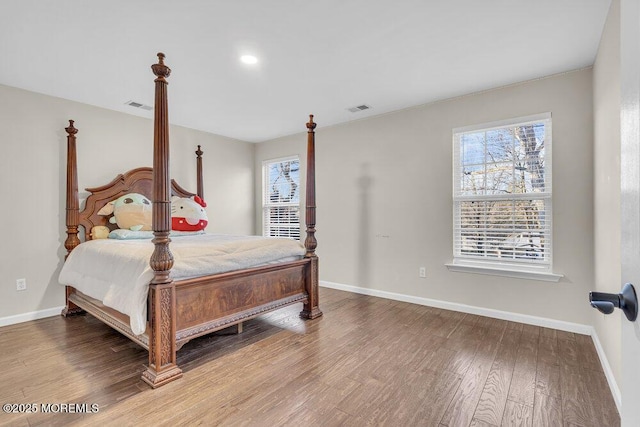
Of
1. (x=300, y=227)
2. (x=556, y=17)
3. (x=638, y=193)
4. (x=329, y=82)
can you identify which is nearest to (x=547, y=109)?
(x=556, y=17)

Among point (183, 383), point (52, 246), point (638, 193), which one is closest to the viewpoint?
point (638, 193)

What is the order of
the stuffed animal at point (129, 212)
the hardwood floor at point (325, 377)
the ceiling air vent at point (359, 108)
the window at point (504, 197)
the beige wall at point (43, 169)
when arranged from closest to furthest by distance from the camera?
the hardwood floor at point (325, 377) < the window at point (504, 197) < the beige wall at point (43, 169) < the stuffed animal at point (129, 212) < the ceiling air vent at point (359, 108)

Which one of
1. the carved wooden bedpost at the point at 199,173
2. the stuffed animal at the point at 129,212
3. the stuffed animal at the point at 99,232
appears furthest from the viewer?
the carved wooden bedpost at the point at 199,173

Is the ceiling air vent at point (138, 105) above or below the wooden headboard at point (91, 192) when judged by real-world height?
above

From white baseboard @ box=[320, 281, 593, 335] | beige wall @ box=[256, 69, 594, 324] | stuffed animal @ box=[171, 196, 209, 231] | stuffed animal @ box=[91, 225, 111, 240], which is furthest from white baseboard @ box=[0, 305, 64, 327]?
white baseboard @ box=[320, 281, 593, 335]

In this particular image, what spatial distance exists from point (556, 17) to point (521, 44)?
12.9 inches

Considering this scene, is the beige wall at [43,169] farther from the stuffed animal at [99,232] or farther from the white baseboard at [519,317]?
the white baseboard at [519,317]

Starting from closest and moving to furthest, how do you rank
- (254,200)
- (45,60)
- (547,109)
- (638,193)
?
(638,193), (45,60), (547,109), (254,200)

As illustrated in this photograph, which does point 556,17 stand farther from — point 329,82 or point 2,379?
point 2,379

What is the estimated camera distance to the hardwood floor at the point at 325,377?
5.73 ft

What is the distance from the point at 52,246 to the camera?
11.3 ft

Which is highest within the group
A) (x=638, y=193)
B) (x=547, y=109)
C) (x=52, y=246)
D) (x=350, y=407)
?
(x=547, y=109)

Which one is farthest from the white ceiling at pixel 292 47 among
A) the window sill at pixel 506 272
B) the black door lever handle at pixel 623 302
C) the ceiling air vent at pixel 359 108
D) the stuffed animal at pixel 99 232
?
the black door lever handle at pixel 623 302

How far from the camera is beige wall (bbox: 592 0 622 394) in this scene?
1.94m
